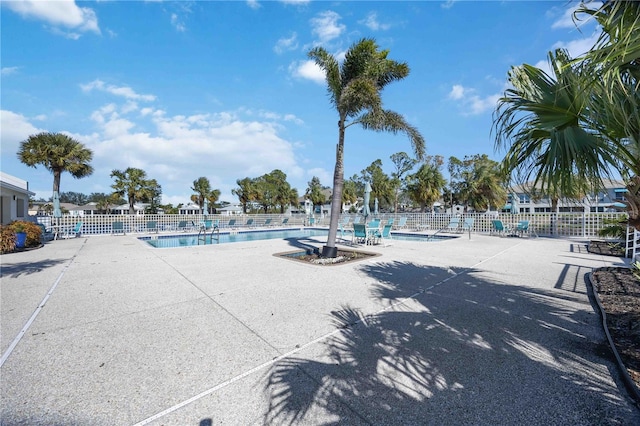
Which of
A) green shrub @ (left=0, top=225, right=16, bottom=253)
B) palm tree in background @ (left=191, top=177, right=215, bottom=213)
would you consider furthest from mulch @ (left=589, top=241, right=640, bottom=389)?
→ palm tree in background @ (left=191, top=177, right=215, bottom=213)

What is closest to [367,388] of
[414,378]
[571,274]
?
[414,378]

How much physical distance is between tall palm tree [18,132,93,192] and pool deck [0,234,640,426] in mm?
19024

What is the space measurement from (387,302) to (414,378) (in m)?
1.98

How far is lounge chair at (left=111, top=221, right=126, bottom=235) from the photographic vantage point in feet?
58.3

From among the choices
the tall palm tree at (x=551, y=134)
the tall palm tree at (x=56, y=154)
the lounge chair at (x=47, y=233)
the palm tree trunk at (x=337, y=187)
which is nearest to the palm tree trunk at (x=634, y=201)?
the tall palm tree at (x=551, y=134)

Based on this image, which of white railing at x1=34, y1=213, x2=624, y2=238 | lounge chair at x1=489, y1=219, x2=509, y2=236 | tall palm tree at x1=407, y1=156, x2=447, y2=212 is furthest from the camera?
tall palm tree at x1=407, y1=156, x2=447, y2=212

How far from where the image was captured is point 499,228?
15.1m

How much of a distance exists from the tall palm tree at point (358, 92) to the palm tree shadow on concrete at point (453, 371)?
4961 mm

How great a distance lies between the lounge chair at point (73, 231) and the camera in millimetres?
15559

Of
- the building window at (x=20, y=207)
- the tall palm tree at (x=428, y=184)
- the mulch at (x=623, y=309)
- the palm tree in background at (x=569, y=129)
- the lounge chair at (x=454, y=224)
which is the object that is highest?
the tall palm tree at (x=428, y=184)

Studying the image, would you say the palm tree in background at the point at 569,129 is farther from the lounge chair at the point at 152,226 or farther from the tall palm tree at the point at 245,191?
the tall palm tree at the point at 245,191

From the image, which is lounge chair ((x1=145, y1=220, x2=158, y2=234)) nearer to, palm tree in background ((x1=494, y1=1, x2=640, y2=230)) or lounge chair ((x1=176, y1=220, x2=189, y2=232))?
lounge chair ((x1=176, y1=220, x2=189, y2=232))

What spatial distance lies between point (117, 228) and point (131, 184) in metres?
18.8

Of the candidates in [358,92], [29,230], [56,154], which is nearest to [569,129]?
[358,92]
